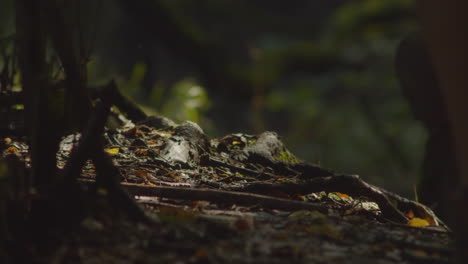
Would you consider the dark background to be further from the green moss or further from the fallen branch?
the fallen branch

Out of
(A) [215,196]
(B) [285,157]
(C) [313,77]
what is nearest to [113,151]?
(A) [215,196]

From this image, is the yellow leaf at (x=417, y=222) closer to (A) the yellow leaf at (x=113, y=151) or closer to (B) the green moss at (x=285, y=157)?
(B) the green moss at (x=285, y=157)

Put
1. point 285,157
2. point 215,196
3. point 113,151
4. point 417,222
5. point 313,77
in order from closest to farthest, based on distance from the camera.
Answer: point 215,196 < point 417,222 < point 113,151 < point 285,157 < point 313,77

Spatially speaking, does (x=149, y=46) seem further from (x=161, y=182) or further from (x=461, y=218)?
(x=461, y=218)

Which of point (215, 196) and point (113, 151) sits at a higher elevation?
point (113, 151)

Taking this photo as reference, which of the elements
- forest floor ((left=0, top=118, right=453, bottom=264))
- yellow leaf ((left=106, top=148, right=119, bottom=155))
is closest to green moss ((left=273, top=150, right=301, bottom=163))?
forest floor ((left=0, top=118, right=453, bottom=264))

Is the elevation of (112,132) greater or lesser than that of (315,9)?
lesser

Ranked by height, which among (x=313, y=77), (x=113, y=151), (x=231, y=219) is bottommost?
(x=231, y=219)

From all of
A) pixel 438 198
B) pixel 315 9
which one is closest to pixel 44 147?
pixel 438 198

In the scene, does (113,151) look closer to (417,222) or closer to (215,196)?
(215,196)
